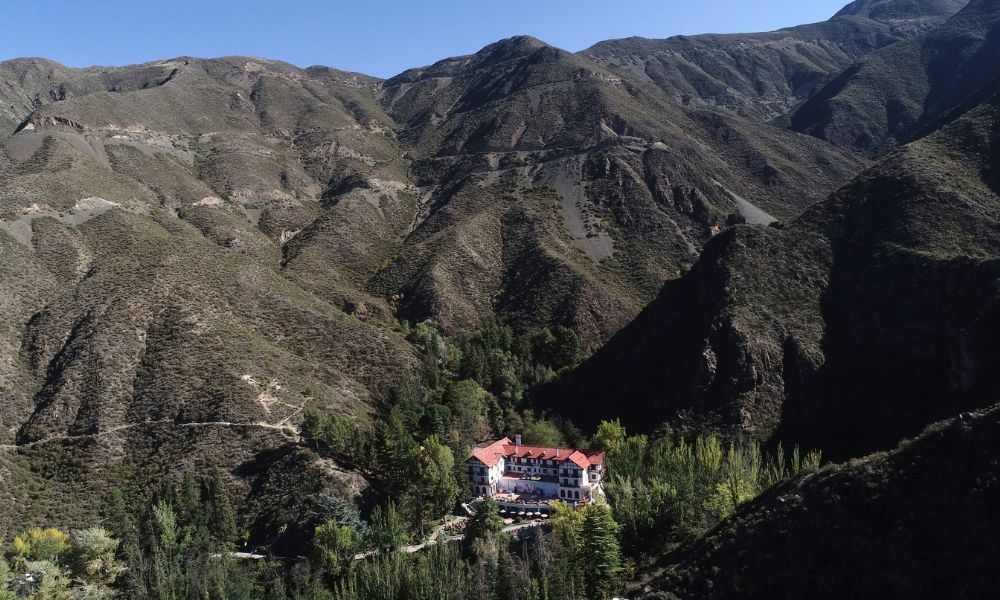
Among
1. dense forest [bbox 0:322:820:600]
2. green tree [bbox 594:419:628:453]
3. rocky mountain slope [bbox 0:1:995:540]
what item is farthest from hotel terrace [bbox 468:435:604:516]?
rocky mountain slope [bbox 0:1:995:540]

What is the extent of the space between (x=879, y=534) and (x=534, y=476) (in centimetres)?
3859

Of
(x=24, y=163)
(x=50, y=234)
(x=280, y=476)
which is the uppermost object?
(x=24, y=163)

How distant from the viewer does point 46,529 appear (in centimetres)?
5038

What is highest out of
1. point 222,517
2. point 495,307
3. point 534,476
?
point 495,307

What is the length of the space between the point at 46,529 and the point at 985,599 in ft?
202

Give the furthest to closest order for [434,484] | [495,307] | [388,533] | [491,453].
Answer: [495,307], [491,453], [434,484], [388,533]

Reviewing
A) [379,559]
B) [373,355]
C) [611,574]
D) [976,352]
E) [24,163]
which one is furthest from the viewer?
[24,163]

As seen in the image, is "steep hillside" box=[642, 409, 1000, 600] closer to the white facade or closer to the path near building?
the path near building

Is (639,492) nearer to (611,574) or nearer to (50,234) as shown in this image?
(611,574)

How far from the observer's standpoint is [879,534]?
28.5m

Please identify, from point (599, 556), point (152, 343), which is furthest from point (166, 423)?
point (599, 556)

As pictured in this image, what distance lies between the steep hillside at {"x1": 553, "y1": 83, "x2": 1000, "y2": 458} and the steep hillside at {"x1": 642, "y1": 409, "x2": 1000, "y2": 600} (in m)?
30.3

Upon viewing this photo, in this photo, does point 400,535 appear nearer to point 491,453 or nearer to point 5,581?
point 491,453

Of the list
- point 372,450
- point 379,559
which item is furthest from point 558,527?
point 372,450
